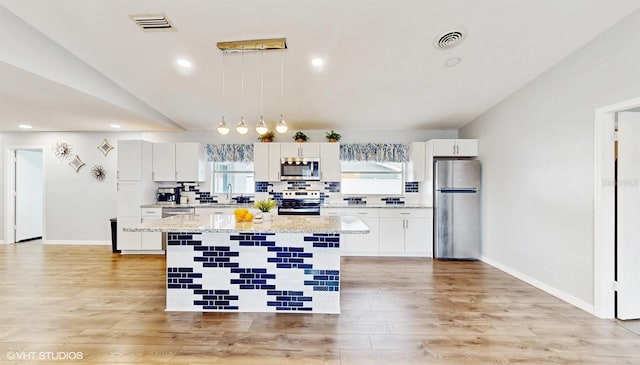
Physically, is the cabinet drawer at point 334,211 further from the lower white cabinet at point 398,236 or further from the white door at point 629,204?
the white door at point 629,204

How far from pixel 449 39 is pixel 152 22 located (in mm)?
2937

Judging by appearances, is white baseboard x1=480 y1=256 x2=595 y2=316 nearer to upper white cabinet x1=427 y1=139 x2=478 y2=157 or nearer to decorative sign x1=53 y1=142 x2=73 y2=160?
upper white cabinet x1=427 y1=139 x2=478 y2=157

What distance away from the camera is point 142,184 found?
16.8 ft

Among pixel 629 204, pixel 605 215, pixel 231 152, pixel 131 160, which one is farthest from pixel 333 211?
pixel 131 160

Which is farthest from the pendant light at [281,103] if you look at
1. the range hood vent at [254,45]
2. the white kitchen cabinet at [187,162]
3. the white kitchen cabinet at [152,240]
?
the white kitchen cabinet at [152,240]

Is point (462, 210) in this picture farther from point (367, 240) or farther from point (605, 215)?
point (605, 215)

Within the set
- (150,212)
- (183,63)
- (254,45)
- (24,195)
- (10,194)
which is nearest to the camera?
(254,45)

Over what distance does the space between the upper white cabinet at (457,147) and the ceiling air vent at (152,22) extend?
164 inches

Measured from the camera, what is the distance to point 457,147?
4934 millimetres

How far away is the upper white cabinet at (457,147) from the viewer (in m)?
4.93

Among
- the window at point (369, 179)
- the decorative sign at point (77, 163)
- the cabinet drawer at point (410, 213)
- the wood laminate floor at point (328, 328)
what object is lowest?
the wood laminate floor at point (328, 328)

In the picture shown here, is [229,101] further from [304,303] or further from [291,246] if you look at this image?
[304,303]

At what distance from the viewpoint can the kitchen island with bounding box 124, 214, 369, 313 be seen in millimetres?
2795

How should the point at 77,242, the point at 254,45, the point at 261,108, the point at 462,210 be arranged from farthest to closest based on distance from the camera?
the point at 77,242, the point at 462,210, the point at 261,108, the point at 254,45
